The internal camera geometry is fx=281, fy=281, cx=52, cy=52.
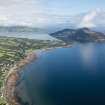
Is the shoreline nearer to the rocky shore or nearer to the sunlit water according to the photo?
the rocky shore

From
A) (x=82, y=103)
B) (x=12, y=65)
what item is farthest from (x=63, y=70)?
(x=82, y=103)

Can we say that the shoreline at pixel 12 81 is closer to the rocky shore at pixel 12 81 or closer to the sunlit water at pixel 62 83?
the rocky shore at pixel 12 81

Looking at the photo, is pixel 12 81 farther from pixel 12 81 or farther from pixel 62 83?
pixel 62 83

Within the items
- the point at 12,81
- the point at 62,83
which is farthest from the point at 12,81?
the point at 62,83

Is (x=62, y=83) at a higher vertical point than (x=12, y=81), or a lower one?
lower

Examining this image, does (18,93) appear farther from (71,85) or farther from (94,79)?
(94,79)

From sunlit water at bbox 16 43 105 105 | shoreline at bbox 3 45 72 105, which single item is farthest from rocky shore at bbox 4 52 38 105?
sunlit water at bbox 16 43 105 105

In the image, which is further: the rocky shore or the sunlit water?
the rocky shore

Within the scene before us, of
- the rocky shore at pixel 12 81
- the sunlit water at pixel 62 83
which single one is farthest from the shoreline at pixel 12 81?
the sunlit water at pixel 62 83
